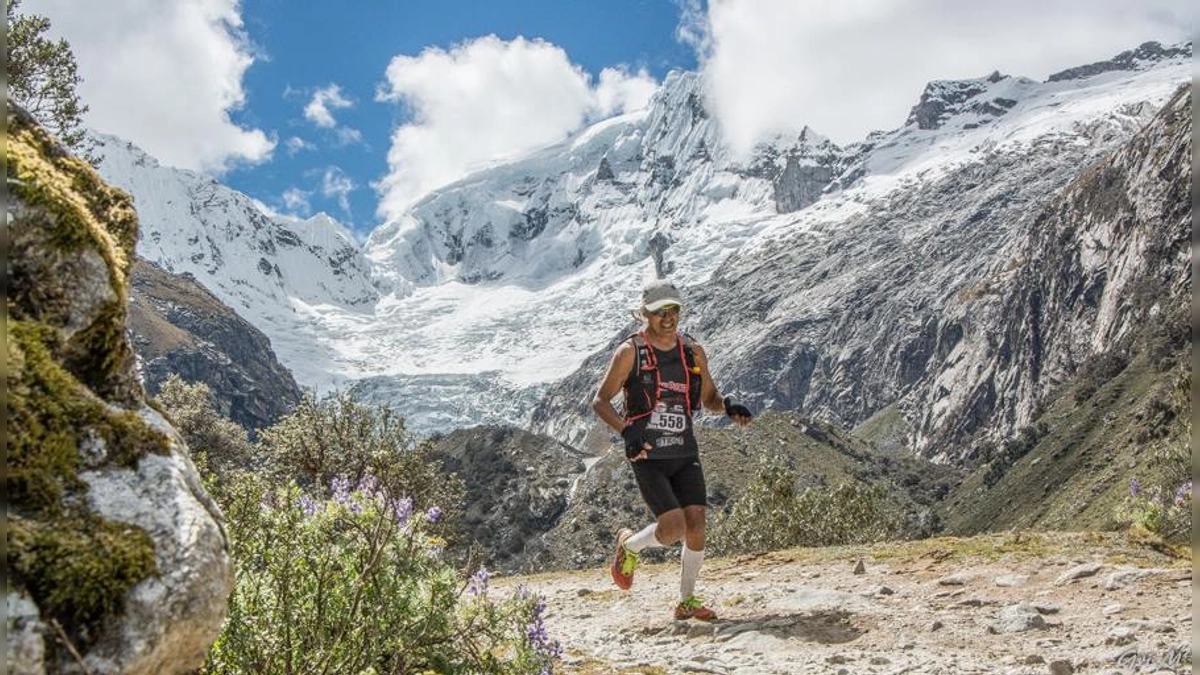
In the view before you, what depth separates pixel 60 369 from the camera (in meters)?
3.31

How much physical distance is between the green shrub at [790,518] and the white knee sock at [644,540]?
31.9 m

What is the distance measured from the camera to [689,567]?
34.0 ft

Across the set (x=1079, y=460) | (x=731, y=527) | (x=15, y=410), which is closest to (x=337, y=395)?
(x=15, y=410)

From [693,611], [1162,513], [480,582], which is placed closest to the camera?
[480,582]

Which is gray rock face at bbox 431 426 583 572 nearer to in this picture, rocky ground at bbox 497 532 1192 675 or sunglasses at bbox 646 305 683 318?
rocky ground at bbox 497 532 1192 675

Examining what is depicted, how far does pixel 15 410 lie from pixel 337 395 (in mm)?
24045

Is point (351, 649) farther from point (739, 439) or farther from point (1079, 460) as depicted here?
point (1079, 460)

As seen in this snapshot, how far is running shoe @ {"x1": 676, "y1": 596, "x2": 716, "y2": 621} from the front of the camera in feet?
34.3

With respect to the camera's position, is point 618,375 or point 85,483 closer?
point 85,483

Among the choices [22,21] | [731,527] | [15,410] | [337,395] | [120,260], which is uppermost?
[22,21]

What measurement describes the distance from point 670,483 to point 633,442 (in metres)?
0.78

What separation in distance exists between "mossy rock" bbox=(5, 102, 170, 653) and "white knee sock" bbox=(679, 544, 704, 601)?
7124mm

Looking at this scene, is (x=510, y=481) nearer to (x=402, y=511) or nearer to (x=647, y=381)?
(x=647, y=381)

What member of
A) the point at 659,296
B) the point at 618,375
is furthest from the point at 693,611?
the point at 659,296
